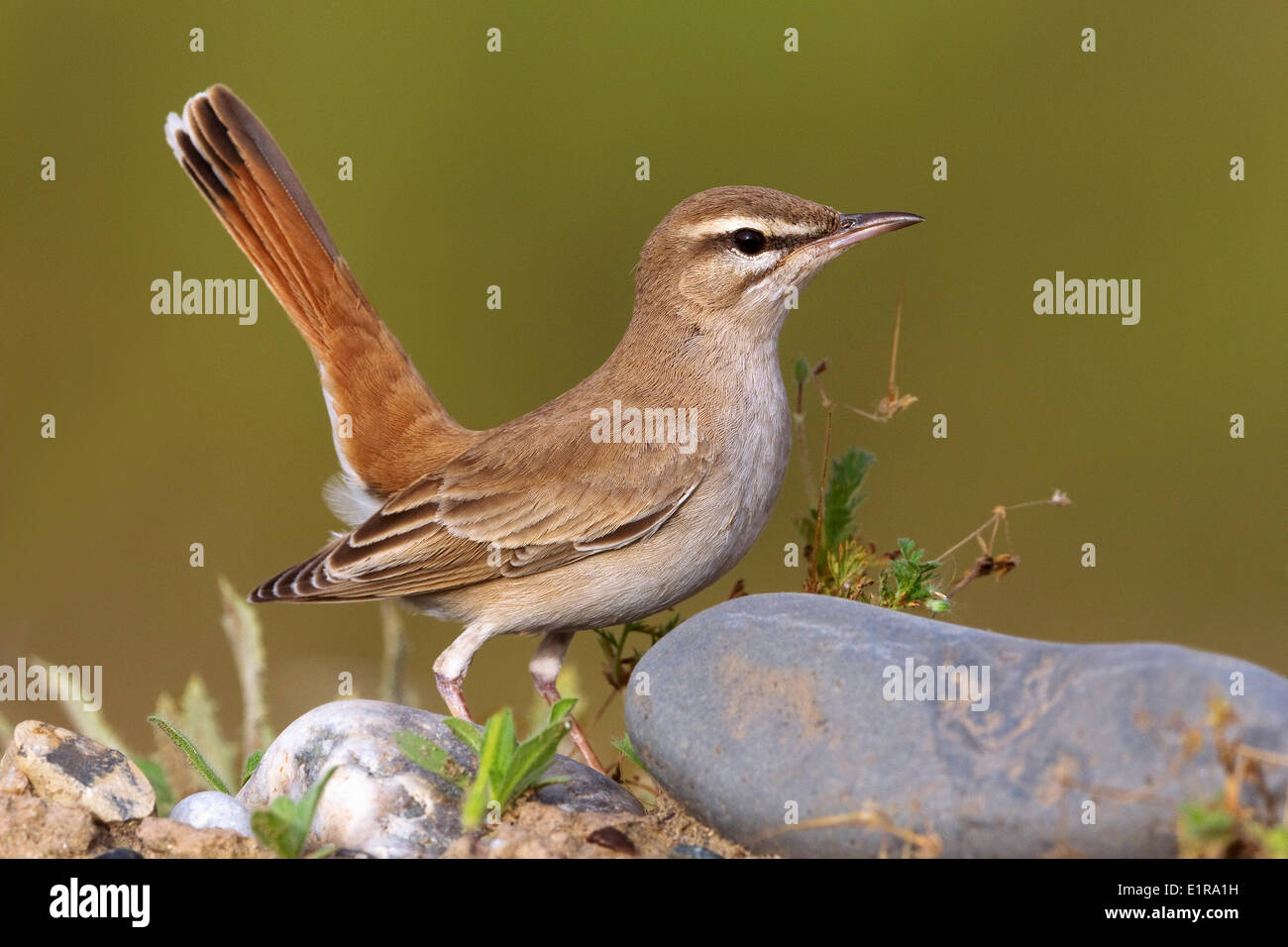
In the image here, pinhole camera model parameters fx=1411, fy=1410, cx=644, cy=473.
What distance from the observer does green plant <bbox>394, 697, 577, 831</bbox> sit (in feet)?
14.3

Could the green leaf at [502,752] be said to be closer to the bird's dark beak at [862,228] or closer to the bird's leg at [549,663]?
the bird's leg at [549,663]

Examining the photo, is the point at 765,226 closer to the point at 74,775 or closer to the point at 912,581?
the point at 912,581

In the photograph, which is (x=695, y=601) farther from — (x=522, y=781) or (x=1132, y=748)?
(x=1132, y=748)

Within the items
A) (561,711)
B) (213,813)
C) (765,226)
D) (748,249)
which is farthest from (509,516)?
(213,813)

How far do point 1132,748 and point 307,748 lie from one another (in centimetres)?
263

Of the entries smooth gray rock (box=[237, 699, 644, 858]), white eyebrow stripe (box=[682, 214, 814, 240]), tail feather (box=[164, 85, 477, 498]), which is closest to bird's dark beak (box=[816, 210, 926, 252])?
white eyebrow stripe (box=[682, 214, 814, 240])

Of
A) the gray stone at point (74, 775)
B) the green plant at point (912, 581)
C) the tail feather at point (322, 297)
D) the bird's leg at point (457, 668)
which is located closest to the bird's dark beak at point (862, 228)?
the green plant at point (912, 581)

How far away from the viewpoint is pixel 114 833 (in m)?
4.48

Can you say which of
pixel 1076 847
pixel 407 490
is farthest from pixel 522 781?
pixel 407 490

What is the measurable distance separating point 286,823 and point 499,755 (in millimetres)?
670

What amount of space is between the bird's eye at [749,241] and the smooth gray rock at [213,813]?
3.28 meters

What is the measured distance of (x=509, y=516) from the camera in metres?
6.28

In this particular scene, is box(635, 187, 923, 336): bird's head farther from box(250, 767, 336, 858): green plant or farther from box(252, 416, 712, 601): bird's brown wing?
box(250, 767, 336, 858): green plant
